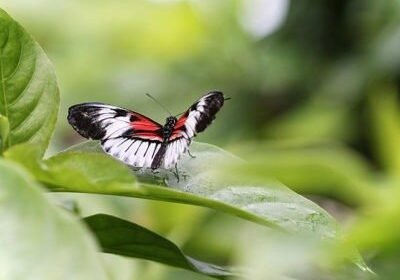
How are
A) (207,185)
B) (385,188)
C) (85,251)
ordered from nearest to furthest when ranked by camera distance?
1. (85,251)
2. (207,185)
3. (385,188)

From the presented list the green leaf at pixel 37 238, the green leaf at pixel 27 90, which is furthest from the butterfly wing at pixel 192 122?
the green leaf at pixel 37 238

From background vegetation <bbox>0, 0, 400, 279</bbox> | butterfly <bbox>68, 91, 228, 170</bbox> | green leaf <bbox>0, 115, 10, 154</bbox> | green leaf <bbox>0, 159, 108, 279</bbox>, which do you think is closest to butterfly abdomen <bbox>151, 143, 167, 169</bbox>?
butterfly <bbox>68, 91, 228, 170</bbox>

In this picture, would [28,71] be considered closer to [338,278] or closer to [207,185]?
[207,185]

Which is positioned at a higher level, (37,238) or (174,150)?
(174,150)

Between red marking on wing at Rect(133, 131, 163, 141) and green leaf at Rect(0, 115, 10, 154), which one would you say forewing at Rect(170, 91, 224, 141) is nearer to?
red marking on wing at Rect(133, 131, 163, 141)

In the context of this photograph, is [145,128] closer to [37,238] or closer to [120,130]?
[120,130]

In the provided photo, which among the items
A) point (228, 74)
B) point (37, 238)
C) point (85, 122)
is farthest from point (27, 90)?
point (228, 74)

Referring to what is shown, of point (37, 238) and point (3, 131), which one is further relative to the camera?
point (3, 131)

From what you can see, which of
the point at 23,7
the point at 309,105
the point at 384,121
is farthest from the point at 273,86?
the point at 384,121
